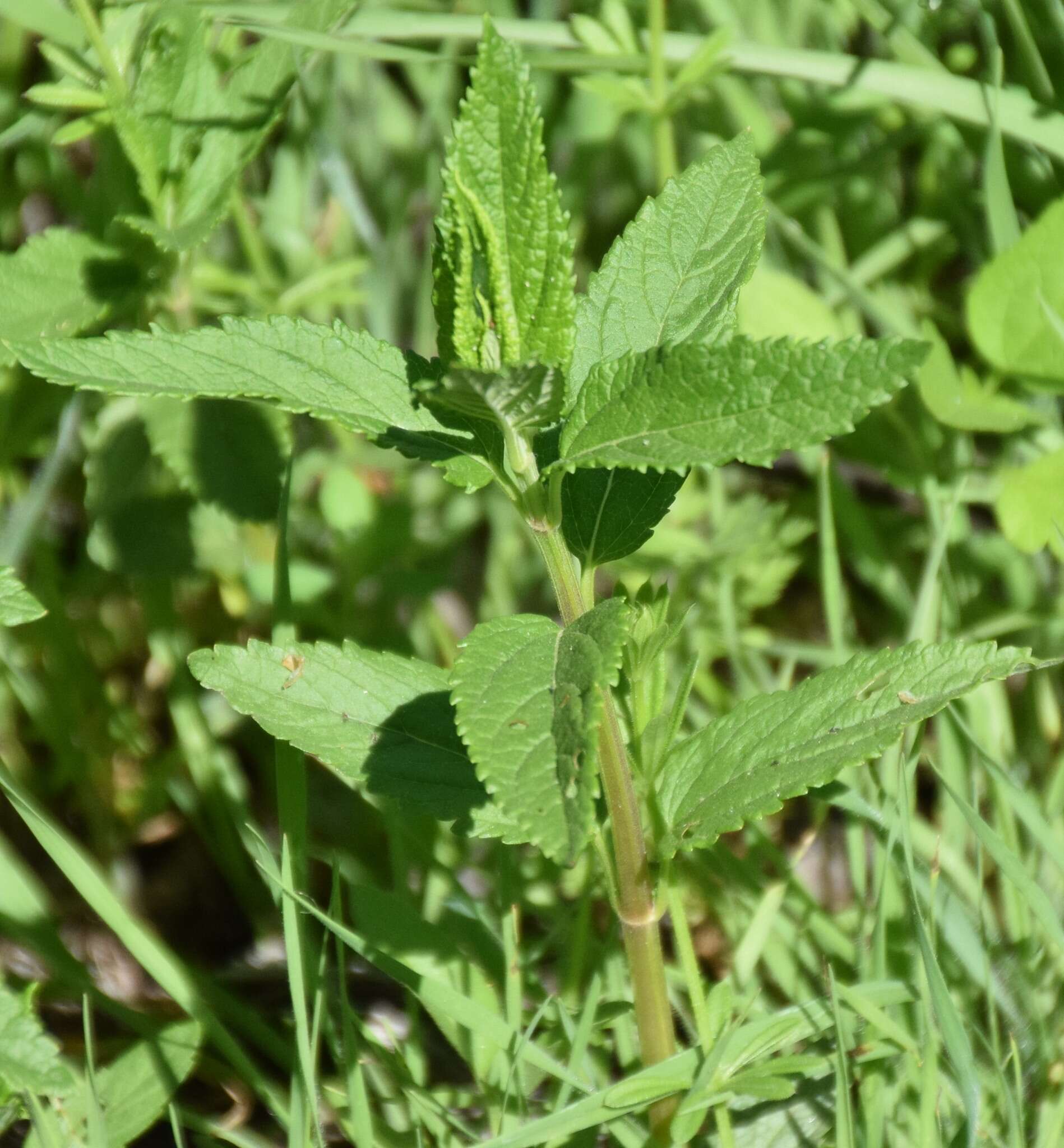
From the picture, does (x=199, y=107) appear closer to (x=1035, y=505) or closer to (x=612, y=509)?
(x=612, y=509)

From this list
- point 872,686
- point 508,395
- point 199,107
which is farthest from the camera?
point 199,107

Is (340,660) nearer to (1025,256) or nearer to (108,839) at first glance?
(108,839)

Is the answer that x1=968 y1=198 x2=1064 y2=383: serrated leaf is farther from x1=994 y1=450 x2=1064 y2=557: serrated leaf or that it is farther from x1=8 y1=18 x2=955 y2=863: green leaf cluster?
x1=8 y1=18 x2=955 y2=863: green leaf cluster

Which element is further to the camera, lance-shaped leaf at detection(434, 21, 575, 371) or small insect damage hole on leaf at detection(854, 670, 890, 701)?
small insect damage hole on leaf at detection(854, 670, 890, 701)

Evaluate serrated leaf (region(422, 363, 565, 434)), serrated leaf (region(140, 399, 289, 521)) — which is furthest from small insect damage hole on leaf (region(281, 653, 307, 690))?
serrated leaf (region(140, 399, 289, 521))

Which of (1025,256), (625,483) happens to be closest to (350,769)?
(625,483)

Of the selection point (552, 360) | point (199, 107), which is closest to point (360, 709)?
point (552, 360)
